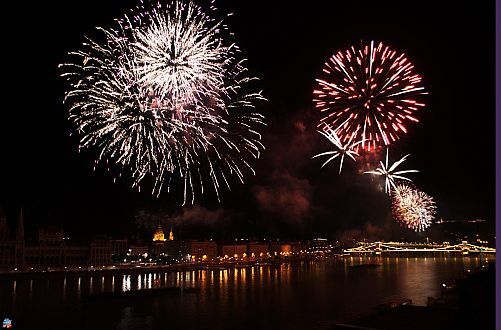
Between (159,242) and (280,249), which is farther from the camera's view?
(280,249)

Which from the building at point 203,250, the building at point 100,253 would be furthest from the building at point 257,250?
the building at point 100,253

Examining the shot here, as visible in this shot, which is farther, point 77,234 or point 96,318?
point 77,234

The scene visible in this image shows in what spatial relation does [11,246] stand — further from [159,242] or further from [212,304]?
[212,304]

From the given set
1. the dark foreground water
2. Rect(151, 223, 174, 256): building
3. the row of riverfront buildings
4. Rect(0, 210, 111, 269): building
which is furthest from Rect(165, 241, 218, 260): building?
the dark foreground water

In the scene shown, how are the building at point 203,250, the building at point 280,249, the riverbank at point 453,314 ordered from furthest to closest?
1. the building at point 280,249
2. the building at point 203,250
3. the riverbank at point 453,314

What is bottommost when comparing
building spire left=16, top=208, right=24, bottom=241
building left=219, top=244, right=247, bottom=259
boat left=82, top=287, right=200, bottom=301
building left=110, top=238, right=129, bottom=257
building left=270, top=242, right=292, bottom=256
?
building left=270, top=242, right=292, bottom=256

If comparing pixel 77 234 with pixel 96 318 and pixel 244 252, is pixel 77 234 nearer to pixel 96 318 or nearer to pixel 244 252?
pixel 244 252

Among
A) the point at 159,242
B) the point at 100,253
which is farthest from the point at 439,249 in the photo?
the point at 100,253

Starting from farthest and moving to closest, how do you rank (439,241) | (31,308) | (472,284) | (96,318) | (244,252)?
(439,241) < (244,252) < (31,308) < (96,318) < (472,284)

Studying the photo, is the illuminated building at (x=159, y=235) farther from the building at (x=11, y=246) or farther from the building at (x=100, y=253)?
the building at (x=11, y=246)

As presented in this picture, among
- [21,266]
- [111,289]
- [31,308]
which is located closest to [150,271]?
[21,266]

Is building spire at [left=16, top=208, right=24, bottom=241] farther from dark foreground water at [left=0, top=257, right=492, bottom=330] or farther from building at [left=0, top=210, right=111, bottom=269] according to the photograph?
dark foreground water at [left=0, top=257, right=492, bottom=330]
